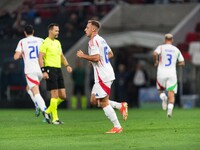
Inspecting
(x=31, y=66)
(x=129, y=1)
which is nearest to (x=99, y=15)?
(x=129, y=1)

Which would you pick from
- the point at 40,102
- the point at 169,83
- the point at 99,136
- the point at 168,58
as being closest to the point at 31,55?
the point at 40,102

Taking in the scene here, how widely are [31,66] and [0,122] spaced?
5.74 feet

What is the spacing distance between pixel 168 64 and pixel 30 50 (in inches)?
184

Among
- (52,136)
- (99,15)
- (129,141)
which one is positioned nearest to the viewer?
(129,141)

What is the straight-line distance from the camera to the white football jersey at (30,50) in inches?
984

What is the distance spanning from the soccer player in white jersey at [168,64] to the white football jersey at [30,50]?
372 cm

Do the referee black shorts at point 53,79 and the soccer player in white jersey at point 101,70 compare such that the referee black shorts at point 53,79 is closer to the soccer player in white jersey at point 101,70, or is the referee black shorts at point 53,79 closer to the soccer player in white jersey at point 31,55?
the soccer player in white jersey at point 31,55

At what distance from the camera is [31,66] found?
2533 cm

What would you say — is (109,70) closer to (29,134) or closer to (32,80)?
(29,134)

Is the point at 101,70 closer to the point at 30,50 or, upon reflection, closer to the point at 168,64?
the point at 30,50

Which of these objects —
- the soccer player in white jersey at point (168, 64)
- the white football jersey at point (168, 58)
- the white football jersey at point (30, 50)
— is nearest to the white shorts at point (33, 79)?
the white football jersey at point (30, 50)

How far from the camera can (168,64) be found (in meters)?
27.9

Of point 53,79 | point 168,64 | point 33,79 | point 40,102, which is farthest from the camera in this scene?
point 168,64

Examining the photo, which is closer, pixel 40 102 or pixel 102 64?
pixel 102 64
